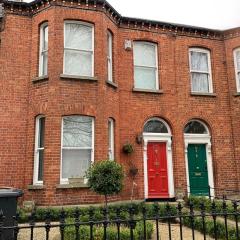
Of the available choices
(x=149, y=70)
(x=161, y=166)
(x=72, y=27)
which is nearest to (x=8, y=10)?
(x=72, y=27)

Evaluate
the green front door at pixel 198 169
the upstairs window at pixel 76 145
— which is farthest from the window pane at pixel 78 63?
the green front door at pixel 198 169

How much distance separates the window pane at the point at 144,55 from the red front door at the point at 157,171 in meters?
3.67

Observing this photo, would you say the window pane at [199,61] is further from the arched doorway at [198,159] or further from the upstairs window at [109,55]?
the upstairs window at [109,55]

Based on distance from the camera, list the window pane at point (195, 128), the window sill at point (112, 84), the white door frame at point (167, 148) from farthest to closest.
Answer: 1. the window pane at point (195, 128)
2. the white door frame at point (167, 148)
3. the window sill at point (112, 84)

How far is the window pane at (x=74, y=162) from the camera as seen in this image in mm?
11758

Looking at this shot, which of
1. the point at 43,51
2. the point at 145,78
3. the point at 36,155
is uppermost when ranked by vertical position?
the point at 43,51

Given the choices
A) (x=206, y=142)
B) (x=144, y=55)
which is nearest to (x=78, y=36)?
(x=144, y=55)

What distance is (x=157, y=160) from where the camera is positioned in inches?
551

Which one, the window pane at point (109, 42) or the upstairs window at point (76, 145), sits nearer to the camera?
the upstairs window at point (76, 145)

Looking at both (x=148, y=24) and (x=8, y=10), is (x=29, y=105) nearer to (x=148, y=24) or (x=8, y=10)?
(x=8, y=10)

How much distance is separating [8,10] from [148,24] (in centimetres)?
→ 606

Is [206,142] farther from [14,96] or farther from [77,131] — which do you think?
[14,96]

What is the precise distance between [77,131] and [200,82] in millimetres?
6742

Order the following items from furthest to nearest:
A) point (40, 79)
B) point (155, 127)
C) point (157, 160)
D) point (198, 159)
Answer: point (198, 159)
point (155, 127)
point (157, 160)
point (40, 79)
